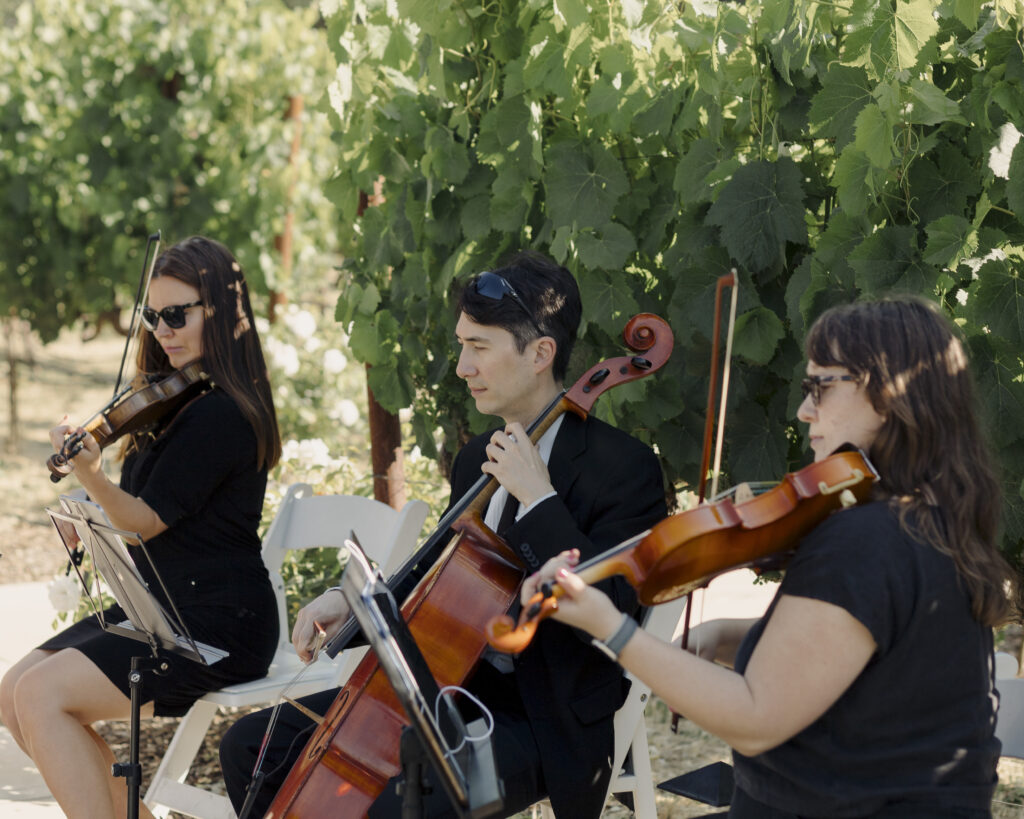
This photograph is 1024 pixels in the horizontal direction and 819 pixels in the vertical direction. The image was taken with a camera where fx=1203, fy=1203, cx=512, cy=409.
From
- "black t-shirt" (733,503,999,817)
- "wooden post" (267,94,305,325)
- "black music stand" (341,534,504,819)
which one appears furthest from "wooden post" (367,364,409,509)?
"wooden post" (267,94,305,325)

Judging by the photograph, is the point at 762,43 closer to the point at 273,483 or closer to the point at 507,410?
the point at 507,410

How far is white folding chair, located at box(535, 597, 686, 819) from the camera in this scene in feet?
7.84

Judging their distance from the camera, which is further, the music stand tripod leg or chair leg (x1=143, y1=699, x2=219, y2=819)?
chair leg (x1=143, y1=699, x2=219, y2=819)

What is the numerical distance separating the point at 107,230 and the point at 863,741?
816 cm

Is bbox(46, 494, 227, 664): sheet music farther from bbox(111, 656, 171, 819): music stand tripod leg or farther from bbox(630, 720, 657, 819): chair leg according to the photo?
bbox(630, 720, 657, 819): chair leg

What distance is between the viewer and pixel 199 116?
8531mm

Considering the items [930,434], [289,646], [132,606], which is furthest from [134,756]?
[930,434]

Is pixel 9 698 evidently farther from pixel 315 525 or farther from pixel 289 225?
pixel 289 225

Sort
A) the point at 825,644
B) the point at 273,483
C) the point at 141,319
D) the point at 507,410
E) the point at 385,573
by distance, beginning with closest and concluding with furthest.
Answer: the point at 825,644 → the point at 507,410 → the point at 385,573 → the point at 141,319 → the point at 273,483

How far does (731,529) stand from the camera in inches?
62.4

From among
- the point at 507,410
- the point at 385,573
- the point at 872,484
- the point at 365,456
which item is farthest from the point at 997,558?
the point at 365,456

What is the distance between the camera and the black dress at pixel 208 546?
2865 millimetres

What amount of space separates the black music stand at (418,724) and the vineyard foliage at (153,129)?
22.6 feet

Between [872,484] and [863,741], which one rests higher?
[872,484]
